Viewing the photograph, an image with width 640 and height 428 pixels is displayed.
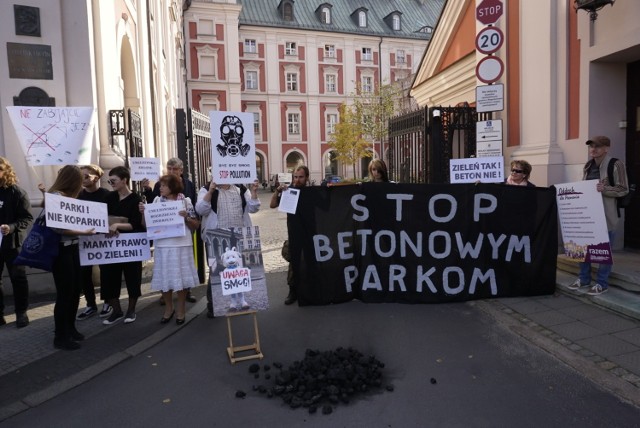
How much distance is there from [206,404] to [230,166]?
2.44 meters

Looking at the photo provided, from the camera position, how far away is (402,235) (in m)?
6.24

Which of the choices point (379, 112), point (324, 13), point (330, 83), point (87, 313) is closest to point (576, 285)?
point (87, 313)

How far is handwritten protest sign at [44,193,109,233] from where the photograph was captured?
4789 millimetres

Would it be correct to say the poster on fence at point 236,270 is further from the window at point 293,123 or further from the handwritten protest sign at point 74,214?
the window at point 293,123

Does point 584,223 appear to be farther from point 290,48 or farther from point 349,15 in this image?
point 349,15

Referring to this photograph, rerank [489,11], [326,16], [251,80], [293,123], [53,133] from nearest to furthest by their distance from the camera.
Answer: [53,133] < [489,11] < [251,80] < [293,123] < [326,16]

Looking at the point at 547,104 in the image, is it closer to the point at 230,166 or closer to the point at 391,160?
the point at 391,160

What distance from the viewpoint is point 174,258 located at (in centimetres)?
561

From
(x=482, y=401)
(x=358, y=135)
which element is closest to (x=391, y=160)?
(x=482, y=401)

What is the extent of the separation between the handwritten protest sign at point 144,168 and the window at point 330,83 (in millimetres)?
51239

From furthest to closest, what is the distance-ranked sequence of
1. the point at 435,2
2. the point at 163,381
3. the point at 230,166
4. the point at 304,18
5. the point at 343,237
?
the point at 435,2 → the point at 304,18 → the point at 343,237 → the point at 230,166 → the point at 163,381

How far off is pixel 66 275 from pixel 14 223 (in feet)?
3.75

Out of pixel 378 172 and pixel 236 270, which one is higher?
pixel 378 172

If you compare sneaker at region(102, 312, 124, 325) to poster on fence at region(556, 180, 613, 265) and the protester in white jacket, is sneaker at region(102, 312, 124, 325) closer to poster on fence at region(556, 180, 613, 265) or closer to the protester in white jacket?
the protester in white jacket
